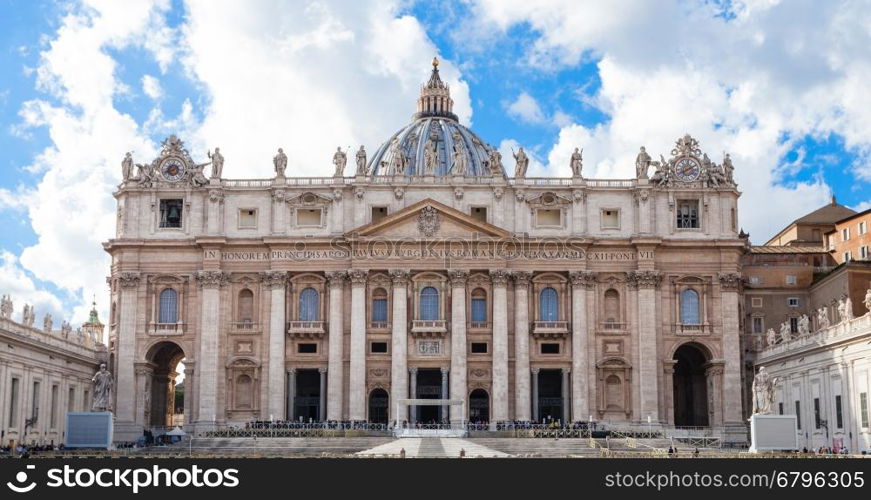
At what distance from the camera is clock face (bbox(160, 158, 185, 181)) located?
97500 mm

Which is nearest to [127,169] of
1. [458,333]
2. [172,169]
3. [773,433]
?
[172,169]

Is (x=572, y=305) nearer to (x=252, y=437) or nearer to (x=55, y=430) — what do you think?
(x=252, y=437)

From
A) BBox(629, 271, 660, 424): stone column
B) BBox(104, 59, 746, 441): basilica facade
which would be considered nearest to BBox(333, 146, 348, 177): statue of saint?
BBox(104, 59, 746, 441): basilica facade

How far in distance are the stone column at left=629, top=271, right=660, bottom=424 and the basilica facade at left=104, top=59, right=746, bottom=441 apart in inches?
6.5

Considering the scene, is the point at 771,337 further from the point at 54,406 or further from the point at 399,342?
the point at 54,406

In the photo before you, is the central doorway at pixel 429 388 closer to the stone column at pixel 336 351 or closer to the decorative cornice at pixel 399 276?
the stone column at pixel 336 351

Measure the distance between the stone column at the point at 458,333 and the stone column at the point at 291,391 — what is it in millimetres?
11718

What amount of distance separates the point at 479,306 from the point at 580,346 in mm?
8123

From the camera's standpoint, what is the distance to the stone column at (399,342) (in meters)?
93.4

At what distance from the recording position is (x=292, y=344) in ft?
313

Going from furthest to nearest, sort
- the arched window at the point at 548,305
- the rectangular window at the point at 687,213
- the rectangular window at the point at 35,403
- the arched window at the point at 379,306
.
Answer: the rectangular window at the point at 687,213
the arched window at the point at 548,305
the arched window at the point at 379,306
the rectangular window at the point at 35,403

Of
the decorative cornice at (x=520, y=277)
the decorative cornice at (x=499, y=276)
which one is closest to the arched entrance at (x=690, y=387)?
the decorative cornice at (x=520, y=277)
